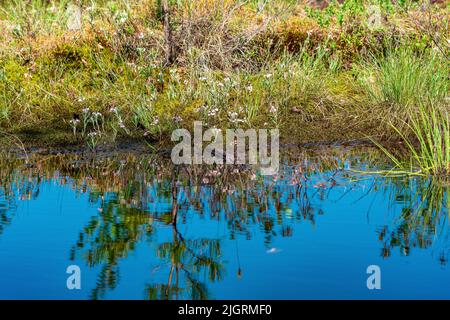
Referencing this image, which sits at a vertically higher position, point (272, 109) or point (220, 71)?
point (220, 71)

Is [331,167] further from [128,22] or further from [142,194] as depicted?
[128,22]

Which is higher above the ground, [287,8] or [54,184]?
[287,8]

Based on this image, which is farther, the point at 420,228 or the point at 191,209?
the point at 191,209

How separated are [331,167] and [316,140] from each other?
132cm

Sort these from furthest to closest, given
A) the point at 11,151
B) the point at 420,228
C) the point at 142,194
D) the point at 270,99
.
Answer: the point at 270,99 < the point at 11,151 < the point at 142,194 < the point at 420,228

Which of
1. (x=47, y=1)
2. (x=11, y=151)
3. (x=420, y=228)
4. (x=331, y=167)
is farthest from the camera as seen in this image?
(x=47, y=1)

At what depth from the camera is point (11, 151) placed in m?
9.05

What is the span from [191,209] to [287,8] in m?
5.93

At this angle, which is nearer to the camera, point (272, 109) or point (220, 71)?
point (272, 109)

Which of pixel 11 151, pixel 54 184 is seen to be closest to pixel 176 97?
pixel 11 151
